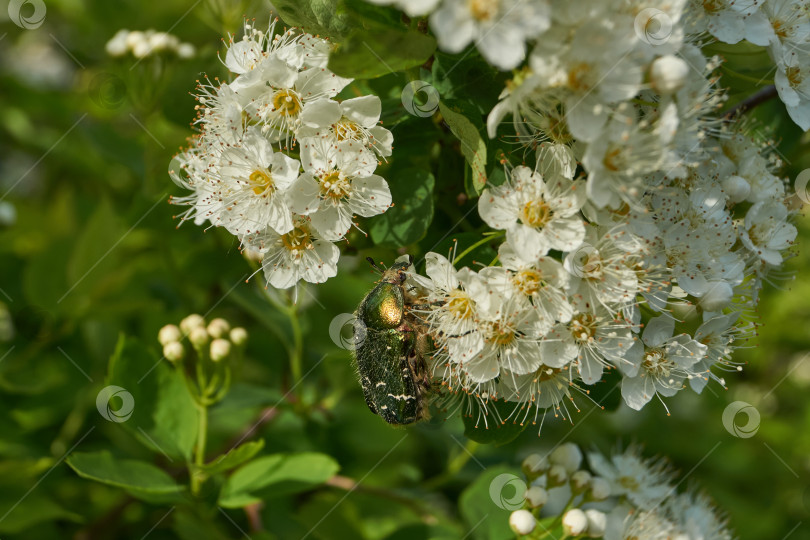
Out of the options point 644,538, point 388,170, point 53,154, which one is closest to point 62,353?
point 53,154

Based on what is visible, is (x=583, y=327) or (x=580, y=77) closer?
(x=580, y=77)

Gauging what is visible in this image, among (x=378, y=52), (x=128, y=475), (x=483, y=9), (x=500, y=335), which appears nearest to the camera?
(x=483, y=9)

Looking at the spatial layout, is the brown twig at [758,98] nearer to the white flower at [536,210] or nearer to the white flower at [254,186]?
the white flower at [536,210]

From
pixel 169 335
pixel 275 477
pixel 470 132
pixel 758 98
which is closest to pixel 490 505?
pixel 275 477

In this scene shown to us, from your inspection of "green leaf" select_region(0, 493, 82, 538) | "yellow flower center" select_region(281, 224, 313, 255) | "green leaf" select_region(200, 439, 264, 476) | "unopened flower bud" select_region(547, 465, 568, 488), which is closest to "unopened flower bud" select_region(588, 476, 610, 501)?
"unopened flower bud" select_region(547, 465, 568, 488)

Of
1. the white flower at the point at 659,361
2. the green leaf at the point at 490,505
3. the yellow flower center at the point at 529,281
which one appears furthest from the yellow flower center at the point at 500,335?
the green leaf at the point at 490,505

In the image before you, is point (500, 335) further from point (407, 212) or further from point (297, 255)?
point (297, 255)

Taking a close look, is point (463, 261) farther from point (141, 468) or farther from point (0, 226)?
point (0, 226)

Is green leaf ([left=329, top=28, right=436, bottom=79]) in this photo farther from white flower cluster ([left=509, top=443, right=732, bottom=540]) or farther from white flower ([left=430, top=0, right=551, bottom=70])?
white flower cluster ([left=509, top=443, right=732, bottom=540])
